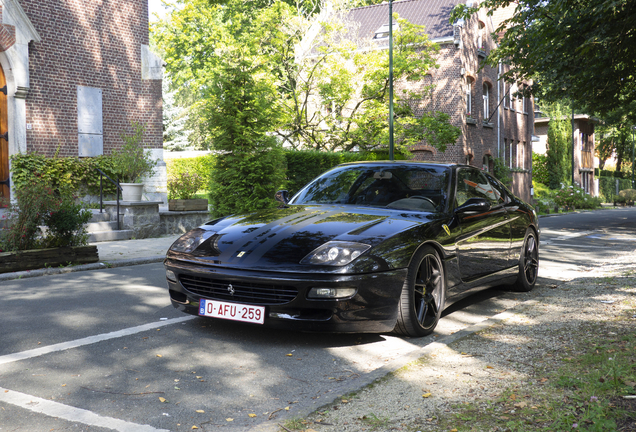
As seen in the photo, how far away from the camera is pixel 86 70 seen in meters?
16.7

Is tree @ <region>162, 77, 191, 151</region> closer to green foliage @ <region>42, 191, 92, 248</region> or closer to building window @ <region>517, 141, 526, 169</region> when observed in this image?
building window @ <region>517, 141, 526, 169</region>

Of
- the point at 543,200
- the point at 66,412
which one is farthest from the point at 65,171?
the point at 543,200

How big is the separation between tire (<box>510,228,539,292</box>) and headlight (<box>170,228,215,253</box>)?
13.0 feet

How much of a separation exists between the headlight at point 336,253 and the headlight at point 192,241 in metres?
1.10

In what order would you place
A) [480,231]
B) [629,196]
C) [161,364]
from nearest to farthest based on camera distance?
[161,364] → [480,231] → [629,196]

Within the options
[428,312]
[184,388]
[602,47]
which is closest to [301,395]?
[184,388]

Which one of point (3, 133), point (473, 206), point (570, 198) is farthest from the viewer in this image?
point (570, 198)

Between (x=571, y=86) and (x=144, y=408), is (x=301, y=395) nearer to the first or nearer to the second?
(x=144, y=408)

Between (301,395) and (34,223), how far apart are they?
273 inches

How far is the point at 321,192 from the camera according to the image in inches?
257

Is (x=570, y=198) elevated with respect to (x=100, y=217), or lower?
elevated

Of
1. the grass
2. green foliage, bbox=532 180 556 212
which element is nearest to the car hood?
the grass

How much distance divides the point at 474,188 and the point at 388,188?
3.69ft

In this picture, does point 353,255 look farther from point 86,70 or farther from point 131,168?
point 86,70
